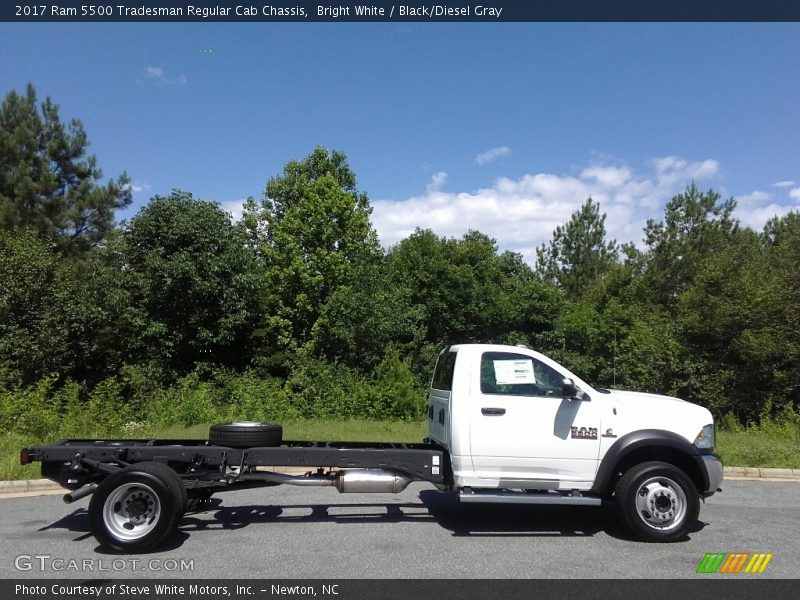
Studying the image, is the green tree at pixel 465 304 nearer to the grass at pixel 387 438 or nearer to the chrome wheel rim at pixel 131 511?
the grass at pixel 387 438

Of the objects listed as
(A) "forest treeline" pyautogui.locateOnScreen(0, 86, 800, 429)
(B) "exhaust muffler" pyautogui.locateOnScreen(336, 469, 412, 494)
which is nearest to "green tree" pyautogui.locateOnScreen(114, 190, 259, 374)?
(A) "forest treeline" pyautogui.locateOnScreen(0, 86, 800, 429)

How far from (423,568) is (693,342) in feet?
72.9

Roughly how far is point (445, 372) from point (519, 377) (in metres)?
0.98

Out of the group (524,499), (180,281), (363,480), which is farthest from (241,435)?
(180,281)

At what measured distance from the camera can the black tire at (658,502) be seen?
6.38m

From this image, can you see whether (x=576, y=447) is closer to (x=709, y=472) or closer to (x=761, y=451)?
(x=709, y=472)

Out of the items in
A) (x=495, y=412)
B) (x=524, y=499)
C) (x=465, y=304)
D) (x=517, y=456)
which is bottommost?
(x=524, y=499)

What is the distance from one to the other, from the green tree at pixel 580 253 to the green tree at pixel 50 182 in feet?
96.9

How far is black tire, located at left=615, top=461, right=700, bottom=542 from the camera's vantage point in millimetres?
6375

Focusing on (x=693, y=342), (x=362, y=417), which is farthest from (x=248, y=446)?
(x=693, y=342)

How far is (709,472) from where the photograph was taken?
6484 millimetres
